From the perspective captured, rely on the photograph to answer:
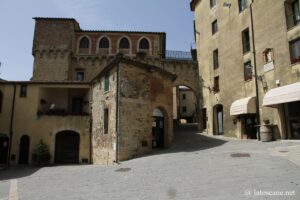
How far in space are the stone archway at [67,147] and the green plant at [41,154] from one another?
937 millimetres

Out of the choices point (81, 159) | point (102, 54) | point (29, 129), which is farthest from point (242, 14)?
point (29, 129)

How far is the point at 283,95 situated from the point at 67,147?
53.1ft

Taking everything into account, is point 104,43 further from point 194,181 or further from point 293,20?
point 194,181

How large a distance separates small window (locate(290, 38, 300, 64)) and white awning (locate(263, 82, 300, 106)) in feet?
5.25

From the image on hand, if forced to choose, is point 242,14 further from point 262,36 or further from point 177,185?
point 177,185

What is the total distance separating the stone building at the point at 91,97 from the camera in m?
15.3

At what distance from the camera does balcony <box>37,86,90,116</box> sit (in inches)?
867

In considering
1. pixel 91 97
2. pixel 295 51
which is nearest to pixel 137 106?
pixel 91 97

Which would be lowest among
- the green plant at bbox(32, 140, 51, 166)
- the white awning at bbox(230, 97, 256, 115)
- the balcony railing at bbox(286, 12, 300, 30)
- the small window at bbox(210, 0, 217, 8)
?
the green plant at bbox(32, 140, 51, 166)

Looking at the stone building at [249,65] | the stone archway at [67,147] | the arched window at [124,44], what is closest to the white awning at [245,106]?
the stone building at [249,65]

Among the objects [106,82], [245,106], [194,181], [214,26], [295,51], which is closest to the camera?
[194,181]

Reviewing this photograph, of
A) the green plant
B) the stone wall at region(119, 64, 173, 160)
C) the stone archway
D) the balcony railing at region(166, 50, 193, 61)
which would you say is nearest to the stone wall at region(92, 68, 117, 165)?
the stone wall at region(119, 64, 173, 160)

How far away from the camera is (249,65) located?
18641 mm

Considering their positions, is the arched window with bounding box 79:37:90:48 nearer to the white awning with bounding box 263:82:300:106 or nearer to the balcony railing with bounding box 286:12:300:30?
the white awning with bounding box 263:82:300:106
